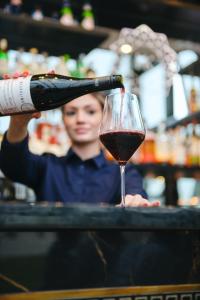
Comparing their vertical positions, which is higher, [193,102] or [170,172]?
[193,102]

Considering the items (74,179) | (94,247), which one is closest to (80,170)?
(74,179)

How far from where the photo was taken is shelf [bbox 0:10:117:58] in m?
2.46

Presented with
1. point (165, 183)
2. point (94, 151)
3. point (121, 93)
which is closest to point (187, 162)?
point (165, 183)

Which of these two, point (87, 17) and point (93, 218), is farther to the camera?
point (87, 17)

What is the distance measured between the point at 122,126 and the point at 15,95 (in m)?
0.23

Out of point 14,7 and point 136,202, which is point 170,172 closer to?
point 14,7

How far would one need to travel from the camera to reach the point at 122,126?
0.88 m

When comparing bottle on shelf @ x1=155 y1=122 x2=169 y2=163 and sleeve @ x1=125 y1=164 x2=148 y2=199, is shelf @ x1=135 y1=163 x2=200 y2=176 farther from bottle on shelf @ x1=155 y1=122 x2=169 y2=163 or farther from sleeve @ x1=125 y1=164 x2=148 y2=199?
sleeve @ x1=125 y1=164 x2=148 y2=199

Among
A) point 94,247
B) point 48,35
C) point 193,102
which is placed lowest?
point 94,247

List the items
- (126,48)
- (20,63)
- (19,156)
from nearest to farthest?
(19,156) < (20,63) < (126,48)

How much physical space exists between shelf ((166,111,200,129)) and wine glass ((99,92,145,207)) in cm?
215

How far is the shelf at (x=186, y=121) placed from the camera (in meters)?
3.01

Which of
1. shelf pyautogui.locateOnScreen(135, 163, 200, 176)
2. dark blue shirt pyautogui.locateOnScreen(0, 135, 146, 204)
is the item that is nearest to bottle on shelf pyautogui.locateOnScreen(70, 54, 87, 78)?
shelf pyautogui.locateOnScreen(135, 163, 200, 176)

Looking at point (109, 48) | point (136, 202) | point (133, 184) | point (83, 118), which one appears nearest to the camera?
point (136, 202)
